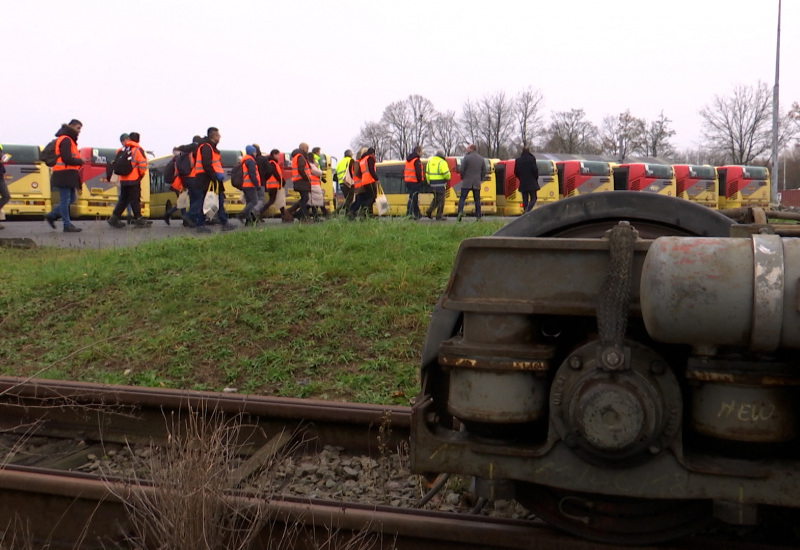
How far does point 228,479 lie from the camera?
124 inches

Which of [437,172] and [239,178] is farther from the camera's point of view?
[437,172]

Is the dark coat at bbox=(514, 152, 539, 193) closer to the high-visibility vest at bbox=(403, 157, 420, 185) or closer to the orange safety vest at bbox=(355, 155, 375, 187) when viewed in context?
the high-visibility vest at bbox=(403, 157, 420, 185)

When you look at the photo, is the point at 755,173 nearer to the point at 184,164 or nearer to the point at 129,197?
the point at 184,164

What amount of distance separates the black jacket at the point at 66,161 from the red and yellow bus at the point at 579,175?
19.4m

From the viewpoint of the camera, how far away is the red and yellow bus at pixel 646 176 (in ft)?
98.7

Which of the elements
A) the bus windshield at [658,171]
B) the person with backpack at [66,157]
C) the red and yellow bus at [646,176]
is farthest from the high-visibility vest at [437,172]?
the bus windshield at [658,171]

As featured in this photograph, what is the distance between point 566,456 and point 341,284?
5015mm

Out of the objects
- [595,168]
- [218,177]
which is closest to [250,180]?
[218,177]

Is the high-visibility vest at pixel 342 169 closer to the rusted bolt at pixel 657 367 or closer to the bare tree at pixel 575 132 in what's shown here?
the rusted bolt at pixel 657 367

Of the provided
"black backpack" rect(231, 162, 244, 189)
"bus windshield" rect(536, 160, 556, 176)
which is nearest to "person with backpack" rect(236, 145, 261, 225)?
"black backpack" rect(231, 162, 244, 189)

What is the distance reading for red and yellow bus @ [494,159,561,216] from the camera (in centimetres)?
2827

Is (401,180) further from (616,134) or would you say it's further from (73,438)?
(616,134)

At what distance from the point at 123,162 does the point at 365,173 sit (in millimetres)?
4859

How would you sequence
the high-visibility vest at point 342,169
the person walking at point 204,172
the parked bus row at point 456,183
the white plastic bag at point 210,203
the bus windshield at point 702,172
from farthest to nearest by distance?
the bus windshield at point 702,172 < the parked bus row at point 456,183 < the high-visibility vest at point 342,169 < the white plastic bag at point 210,203 < the person walking at point 204,172
